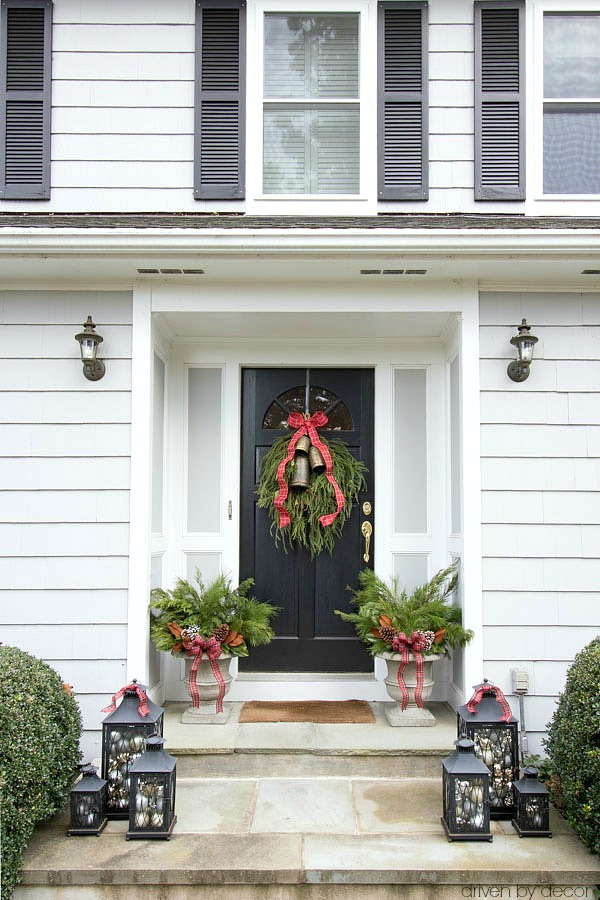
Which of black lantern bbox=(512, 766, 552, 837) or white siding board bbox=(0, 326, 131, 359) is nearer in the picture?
black lantern bbox=(512, 766, 552, 837)

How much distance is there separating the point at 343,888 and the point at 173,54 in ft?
14.5

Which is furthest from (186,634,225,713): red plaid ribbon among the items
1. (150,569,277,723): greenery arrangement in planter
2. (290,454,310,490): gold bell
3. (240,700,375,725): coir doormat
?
(290,454,310,490): gold bell

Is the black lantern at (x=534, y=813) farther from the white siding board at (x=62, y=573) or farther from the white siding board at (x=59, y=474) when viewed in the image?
the white siding board at (x=59, y=474)

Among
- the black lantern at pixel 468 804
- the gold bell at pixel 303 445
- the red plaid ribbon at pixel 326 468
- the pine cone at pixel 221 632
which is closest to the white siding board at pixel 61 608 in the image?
the pine cone at pixel 221 632

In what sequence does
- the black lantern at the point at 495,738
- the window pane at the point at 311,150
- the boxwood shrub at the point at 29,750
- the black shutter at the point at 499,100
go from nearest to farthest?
the boxwood shrub at the point at 29,750 < the black lantern at the point at 495,738 < the black shutter at the point at 499,100 < the window pane at the point at 311,150

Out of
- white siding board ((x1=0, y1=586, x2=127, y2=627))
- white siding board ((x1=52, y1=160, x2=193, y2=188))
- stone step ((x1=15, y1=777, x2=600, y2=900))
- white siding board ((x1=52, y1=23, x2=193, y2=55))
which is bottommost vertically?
stone step ((x1=15, y1=777, x2=600, y2=900))

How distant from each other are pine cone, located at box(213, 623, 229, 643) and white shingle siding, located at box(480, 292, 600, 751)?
1467mm

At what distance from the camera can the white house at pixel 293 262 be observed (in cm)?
409

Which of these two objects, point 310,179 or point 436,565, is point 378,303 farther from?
point 436,565

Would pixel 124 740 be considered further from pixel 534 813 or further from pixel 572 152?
pixel 572 152

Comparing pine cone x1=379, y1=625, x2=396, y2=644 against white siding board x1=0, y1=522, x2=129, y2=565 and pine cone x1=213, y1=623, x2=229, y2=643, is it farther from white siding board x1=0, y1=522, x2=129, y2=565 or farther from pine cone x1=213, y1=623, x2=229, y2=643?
white siding board x1=0, y1=522, x2=129, y2=565

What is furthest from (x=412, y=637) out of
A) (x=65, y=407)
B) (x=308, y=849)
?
(x=65, y=407)

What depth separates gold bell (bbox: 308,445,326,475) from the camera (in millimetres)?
4707

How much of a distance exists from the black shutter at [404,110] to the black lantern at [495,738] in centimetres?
280
